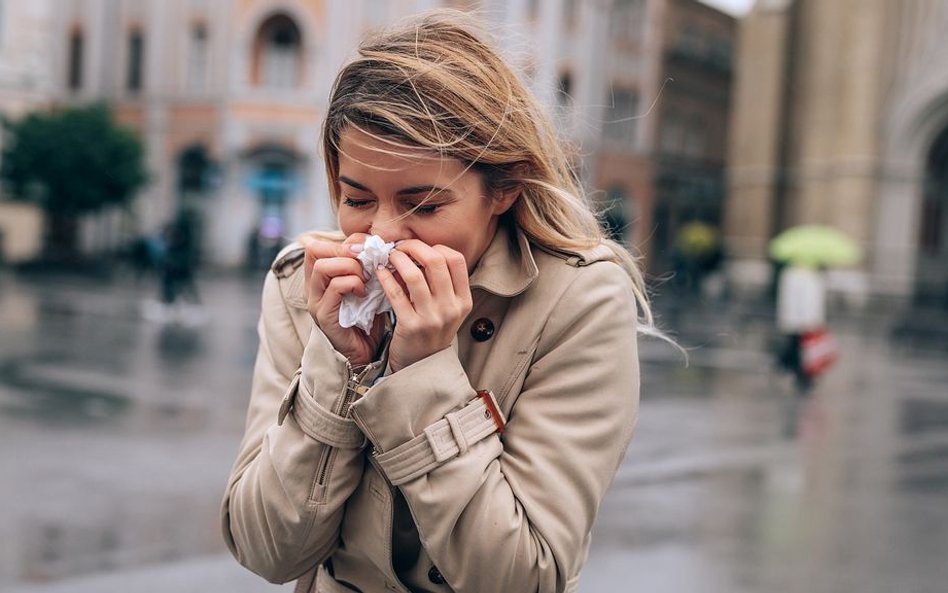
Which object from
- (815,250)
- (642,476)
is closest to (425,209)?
(642,476)

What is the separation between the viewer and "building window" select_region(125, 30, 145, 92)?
41219 millimetres

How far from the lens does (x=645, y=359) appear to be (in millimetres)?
16781

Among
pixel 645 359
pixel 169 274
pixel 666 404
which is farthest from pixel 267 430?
pixel 169 274

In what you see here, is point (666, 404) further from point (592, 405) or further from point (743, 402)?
point (592, 405)

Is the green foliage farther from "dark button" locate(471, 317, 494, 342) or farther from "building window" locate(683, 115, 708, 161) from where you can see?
"dark button" locate(471, 317, 494, 342)

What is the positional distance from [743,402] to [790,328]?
2213 mm

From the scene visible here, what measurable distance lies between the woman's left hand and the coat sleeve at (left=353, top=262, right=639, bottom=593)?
45 mm

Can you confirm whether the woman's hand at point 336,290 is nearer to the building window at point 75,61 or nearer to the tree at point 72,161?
the tree at point 72,161

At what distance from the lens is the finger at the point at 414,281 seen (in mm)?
1637

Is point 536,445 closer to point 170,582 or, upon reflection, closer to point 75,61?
point 170,582

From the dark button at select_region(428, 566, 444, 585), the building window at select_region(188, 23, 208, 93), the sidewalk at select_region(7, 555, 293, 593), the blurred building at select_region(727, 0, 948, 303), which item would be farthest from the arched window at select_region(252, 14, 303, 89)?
the dark button at select_region(428, 566, 444, 585)

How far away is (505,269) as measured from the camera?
185 centimetres

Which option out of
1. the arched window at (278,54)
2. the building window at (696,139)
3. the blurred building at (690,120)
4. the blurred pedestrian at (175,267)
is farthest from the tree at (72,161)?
the building window at (696,139)

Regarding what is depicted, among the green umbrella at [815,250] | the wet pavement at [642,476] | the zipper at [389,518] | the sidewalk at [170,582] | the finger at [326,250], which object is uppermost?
the finger at [326,250]
